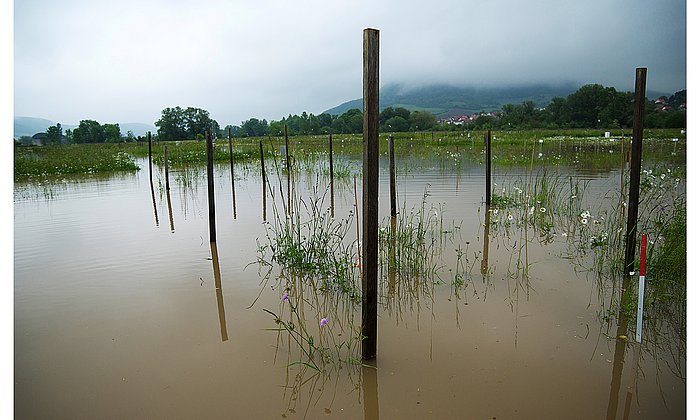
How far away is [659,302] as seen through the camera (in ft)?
12.9

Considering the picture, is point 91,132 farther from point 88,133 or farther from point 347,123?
point 347,123

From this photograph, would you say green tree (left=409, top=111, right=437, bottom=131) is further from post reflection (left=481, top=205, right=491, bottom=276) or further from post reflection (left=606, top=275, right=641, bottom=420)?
post reflection (left=606, top=275, right=641, bottom=420)

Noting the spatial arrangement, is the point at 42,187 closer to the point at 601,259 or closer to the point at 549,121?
the point at 601,259

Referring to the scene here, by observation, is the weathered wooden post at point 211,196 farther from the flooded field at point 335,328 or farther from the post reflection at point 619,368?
the post reflection at point 619,368

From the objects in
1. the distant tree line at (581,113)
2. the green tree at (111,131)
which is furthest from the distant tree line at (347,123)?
the green tree at (111,131)

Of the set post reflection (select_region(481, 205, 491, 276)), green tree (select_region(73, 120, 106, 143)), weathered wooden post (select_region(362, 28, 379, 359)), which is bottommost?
post reflection (select_region(481, 205, 491, 276))

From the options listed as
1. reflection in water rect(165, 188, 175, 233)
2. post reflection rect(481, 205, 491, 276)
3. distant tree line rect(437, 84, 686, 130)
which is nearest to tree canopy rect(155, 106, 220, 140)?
distant tree line rect(437, 84, 686, 130)

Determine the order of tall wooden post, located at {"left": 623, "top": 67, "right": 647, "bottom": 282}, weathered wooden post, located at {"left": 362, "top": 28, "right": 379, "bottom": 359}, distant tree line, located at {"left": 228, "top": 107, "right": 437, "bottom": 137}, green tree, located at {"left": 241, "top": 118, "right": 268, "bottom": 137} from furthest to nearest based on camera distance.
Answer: green tree, located at {"left": 241, "top": 118, "right": 268, "bottom": 137} → distant tree line, located at {"left": 228, "top": 107, "right": 437, "bottom": 137} → tall wooden post, located at {"left": 623, "top": 67, "right": 647, "bottom": 282} → weathered wooden post, located at {"left": 362, "top": 28, "right": 379, "bottom": 359}

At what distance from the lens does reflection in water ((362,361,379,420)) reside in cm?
272

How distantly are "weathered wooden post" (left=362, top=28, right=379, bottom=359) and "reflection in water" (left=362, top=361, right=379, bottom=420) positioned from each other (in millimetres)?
255

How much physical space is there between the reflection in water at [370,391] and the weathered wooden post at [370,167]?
255 millimetres

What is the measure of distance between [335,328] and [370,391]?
87 cm

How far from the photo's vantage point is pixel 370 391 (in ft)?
9.55

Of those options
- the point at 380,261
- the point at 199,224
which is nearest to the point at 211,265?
the point at 380,261
